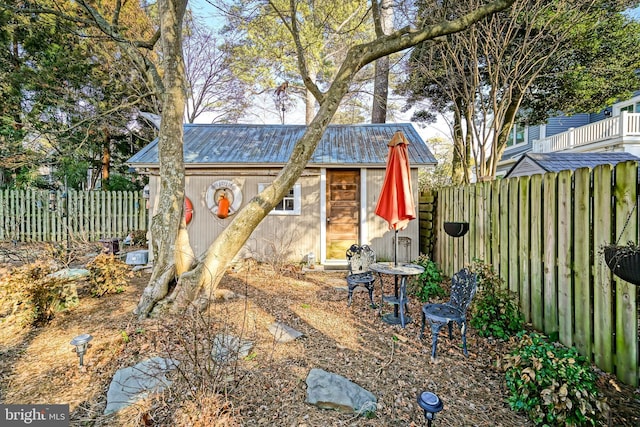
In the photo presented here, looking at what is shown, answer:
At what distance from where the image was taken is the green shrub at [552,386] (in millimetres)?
1938

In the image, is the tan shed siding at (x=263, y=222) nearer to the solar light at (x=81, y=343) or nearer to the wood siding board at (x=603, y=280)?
the solar light at (x=81, y=343)

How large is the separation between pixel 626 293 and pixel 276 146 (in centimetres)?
689

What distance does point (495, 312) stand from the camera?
3.37m

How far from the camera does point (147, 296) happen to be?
12.3 feet

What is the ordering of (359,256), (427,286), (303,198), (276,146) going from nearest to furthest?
(427,286), (359,256), (303,198), (276,146)

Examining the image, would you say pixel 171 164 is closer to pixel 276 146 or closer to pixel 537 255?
pixel 276 146

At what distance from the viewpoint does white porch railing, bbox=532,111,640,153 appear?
9438 mm

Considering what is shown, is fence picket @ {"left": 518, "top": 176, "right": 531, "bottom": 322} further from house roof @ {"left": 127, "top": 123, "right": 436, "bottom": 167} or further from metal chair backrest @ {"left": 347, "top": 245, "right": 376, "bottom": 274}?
house roof @ {"left": 127, "top": 123, "right": 436, "bottom": 167}

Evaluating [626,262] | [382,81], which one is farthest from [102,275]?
[382,81]

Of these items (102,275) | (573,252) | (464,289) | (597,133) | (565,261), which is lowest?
(102,275)

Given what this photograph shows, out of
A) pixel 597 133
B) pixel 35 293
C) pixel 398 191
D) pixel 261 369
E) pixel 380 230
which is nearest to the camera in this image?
pixel 261 369

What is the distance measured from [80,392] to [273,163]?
530cm

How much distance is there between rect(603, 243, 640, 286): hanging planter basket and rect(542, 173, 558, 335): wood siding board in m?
1.28

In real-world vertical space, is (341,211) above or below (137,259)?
above
